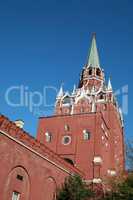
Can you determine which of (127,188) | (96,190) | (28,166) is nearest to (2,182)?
(28,166)

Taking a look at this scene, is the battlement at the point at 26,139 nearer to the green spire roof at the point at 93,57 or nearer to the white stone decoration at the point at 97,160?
the white stone decoration at the point at 97,160

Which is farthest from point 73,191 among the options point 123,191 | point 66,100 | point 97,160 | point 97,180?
point 66,100

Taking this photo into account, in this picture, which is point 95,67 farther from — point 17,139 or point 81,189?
point 17,139

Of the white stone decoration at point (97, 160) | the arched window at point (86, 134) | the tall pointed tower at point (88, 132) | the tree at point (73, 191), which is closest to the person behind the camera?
the tree at point (73, 191)

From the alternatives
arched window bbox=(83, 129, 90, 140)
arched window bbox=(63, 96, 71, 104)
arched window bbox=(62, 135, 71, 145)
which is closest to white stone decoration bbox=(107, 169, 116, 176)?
arched window bbox=(83, 129, 90, 140)

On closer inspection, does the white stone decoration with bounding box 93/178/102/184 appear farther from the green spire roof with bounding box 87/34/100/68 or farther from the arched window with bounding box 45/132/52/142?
the green spire roof with bounding box 87/34/100/68

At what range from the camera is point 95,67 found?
195 ft

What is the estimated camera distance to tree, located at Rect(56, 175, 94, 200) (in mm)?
25656

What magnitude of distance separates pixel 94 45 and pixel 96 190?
40.2m

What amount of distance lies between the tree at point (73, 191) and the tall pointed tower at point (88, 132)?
593 centimetres

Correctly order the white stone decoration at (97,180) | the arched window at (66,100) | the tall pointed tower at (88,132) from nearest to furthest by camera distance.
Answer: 1. the white stone decoration at (97,180)
2. the tall pointed tower at (88,132)
3. the arched window at (66,100)

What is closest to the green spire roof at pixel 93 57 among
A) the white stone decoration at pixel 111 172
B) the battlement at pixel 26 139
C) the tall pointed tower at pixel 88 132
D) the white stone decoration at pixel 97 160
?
the tall pointed tower at pixel 88 132

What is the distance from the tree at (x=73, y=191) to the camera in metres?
25.7

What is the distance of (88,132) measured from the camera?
3744cm
